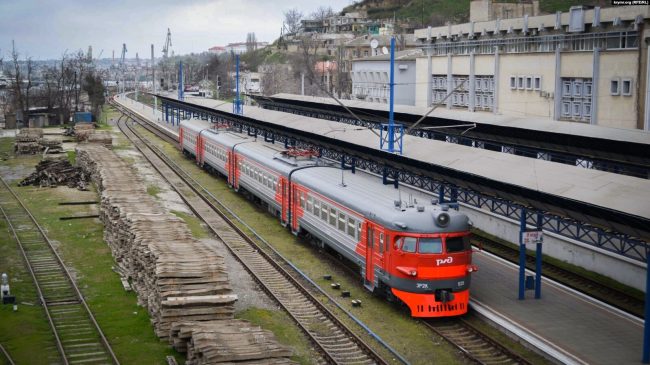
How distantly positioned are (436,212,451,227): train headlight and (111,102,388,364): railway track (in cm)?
359

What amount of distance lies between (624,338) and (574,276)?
5.97 m

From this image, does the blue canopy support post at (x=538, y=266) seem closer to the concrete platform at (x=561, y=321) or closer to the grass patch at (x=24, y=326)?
the concrete platform at (x=561, y=321)

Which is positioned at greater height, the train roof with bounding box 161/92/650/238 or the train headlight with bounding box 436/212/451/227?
the train roof with bounding box 161/92/650/238

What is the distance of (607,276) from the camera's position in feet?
80.1

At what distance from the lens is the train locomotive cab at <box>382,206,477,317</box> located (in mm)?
19734

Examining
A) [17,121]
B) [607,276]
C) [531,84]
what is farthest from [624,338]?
[17,121]

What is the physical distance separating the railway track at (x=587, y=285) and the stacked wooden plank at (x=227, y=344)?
865 centimetres

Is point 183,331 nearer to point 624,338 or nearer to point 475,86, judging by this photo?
point 624,338

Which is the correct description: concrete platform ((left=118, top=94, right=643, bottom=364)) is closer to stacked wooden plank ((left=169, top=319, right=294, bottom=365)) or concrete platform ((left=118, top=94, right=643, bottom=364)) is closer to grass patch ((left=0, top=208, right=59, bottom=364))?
stacked wooden plank ((left=169, top=319, right=294, bottom=365))

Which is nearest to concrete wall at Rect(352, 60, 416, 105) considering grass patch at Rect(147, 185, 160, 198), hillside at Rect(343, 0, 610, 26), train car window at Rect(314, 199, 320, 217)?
grass patch at Rect(147, 185, 160, 198)

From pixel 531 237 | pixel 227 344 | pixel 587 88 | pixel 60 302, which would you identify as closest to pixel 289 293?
pixel 60 302

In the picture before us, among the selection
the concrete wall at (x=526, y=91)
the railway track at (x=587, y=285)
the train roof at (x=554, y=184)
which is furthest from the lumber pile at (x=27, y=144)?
the railway track at (x=587, y=285)

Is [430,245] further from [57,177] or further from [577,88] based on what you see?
[57,177]

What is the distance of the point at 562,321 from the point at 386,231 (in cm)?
517
